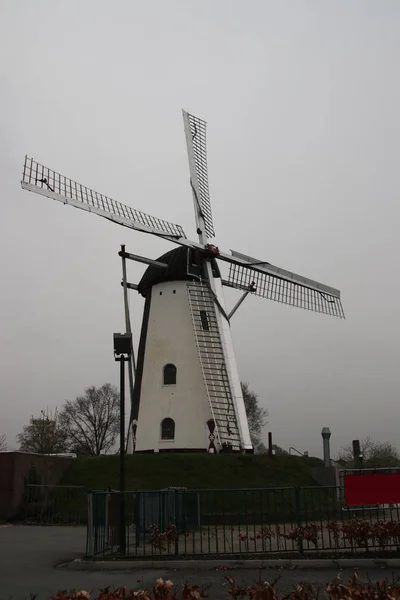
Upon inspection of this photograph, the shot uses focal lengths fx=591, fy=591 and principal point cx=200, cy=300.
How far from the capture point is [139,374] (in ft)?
91.5

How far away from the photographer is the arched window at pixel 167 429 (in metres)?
25.8

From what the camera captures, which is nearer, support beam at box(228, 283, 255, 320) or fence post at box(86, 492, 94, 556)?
fence post at box(86, 492, 94, 556)

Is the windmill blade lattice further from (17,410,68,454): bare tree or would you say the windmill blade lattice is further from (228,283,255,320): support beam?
(17,410,68,454): bare tree

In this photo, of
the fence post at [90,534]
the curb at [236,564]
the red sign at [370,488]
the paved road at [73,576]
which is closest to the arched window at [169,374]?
the paved road at [73,576]

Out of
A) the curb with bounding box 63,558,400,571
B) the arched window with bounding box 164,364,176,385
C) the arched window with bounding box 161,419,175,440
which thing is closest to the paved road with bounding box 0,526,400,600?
the curb with bounding box 63,558,400,571

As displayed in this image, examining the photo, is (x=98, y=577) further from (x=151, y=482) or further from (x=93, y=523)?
(x=151, y=482)

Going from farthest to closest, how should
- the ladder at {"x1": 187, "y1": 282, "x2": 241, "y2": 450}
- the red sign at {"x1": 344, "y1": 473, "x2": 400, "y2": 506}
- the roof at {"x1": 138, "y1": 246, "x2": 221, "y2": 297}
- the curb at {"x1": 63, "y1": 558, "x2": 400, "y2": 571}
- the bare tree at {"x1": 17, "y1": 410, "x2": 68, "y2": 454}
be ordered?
1. the bare tree at {"x1": 17, "y1": 410, "x2": 68, "y2": 454}
2. the roof at {"x1": 138, "y1": 246, "x2": 221, "y2": 297}
3. the ladder at {"x1": 187, "y1": 282, "x2": 241, "y2": 450}
4. the red sign at {"x1": 344, "y1": 473, "x2": 400, "y2": 506}
5. the curb at {"x1": 63, "y1": 558, "x2": 400, "y2": 571}

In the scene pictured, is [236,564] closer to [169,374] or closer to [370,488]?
[370,488]

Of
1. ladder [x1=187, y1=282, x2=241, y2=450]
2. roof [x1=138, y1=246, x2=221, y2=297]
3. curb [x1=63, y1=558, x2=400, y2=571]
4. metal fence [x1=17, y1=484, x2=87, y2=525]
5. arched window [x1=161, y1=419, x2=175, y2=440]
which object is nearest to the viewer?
curb [x1=63, y1=558, x2=400, y2=571]

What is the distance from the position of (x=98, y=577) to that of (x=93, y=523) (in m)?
1.75

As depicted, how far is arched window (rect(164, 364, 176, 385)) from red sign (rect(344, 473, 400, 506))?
15.7 metres

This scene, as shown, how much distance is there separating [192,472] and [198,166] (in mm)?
16532

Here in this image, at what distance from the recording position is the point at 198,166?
105 feet

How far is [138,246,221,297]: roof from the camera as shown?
27.6 m
